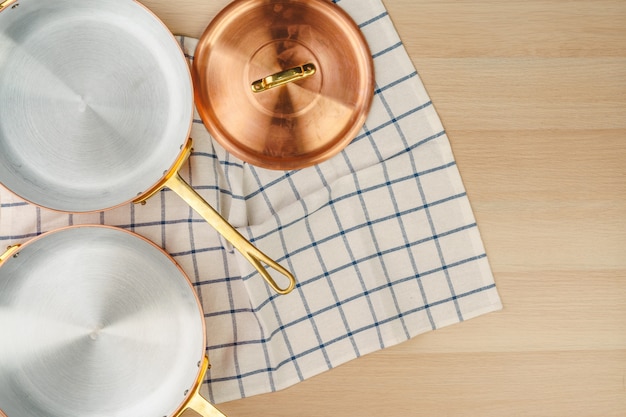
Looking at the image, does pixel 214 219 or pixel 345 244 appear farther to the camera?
pixel 345 244

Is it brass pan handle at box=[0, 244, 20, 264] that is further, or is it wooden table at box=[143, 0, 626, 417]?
wooden table at box=[143, 0, 626, 417]

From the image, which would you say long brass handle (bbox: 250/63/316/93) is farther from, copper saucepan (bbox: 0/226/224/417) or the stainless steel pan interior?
copper saucepan (bbox: 0/226/224/417)

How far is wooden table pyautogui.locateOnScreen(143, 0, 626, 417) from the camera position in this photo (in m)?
0.72

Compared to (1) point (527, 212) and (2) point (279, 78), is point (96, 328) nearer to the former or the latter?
(2) point (279, 78)

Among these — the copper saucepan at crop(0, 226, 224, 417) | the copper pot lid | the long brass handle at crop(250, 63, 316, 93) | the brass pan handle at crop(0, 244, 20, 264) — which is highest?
the copper pot lid

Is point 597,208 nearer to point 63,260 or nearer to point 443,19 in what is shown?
point 443,19

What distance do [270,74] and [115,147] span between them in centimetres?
19

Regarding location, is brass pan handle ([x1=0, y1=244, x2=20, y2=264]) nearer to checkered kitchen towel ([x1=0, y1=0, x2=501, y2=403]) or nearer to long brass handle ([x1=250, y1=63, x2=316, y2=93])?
checkered kitchen towel ([x1=0, y1=0, x2=501, y2=403])

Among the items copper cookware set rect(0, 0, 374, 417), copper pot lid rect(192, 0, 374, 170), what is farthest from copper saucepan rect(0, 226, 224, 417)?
copper pot lid rect(192, 0, 374, 170)

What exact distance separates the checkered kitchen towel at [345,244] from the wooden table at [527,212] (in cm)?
3

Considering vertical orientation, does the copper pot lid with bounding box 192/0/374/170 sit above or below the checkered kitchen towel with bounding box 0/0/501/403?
above

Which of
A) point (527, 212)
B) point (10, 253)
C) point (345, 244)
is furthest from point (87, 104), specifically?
point (527, 212)

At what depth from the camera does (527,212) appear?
73 cm

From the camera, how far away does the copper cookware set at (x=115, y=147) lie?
64cm
